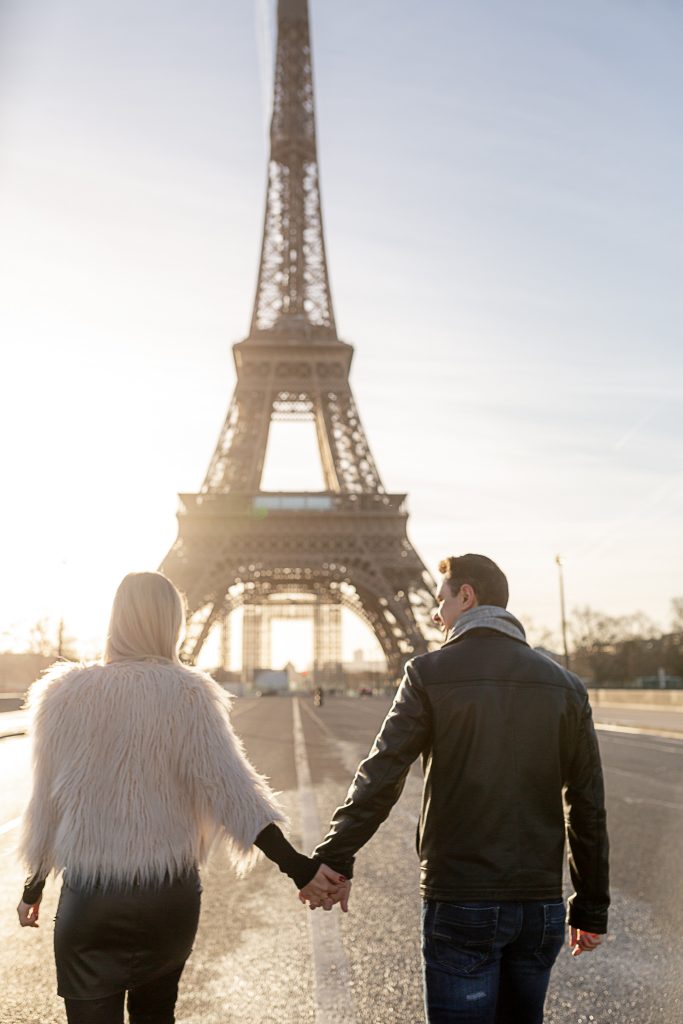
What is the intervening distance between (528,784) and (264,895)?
5.27 m

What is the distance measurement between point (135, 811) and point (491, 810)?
99 cm

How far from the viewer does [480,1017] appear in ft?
9.07

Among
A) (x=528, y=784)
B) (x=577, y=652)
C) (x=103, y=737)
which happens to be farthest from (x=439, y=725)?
(x=577, y=652)

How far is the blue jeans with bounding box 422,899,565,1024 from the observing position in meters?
2.78

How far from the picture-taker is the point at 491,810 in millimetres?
2848

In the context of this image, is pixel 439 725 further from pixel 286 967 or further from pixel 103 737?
pixel 286 967

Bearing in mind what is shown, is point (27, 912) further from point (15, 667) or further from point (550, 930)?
point (15, 667)

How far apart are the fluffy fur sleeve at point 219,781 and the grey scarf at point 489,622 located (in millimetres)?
718

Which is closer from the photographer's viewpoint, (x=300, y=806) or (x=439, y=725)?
(x=439, y=725)

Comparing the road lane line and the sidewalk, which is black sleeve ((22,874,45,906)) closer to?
the road lane line

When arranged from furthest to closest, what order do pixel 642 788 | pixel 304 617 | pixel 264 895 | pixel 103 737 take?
pixel 304 617
pixel 642 788
pixel 264 895
pixel 103 737

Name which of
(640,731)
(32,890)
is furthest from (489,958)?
(640,731)

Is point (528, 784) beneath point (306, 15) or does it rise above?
beneath

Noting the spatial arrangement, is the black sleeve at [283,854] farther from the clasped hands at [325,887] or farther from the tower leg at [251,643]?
the tower leg at [251,643]
